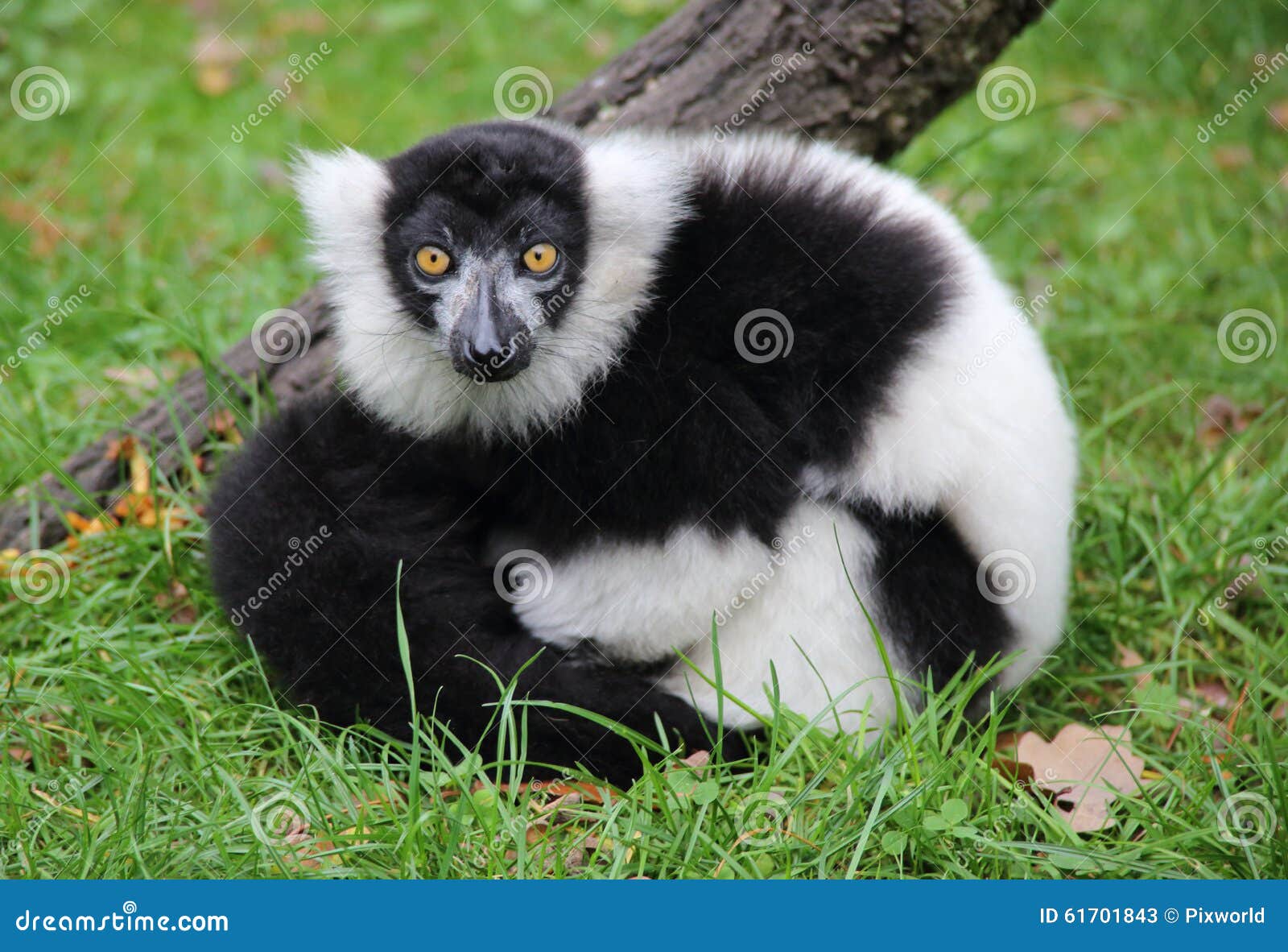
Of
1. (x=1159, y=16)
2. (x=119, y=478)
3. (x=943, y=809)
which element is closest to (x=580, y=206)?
(x=943, y=809)

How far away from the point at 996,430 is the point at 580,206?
141cm

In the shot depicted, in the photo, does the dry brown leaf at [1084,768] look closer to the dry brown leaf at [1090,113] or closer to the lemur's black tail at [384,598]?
the lemur's black tail at [384,598]

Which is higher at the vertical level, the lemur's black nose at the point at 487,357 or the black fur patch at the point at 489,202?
the black fur patch at the point at 489,202

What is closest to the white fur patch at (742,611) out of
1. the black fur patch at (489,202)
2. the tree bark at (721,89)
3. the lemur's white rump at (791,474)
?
the lemur's white rump at (791,474)

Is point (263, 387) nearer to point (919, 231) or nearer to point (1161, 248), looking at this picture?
point (919, 231)

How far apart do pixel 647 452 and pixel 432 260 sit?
0.83m

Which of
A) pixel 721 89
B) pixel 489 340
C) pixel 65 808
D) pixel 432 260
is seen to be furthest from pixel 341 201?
pixel 65 808

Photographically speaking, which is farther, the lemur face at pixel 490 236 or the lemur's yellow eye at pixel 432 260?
the lemur's yellow eye at pixel 432 260

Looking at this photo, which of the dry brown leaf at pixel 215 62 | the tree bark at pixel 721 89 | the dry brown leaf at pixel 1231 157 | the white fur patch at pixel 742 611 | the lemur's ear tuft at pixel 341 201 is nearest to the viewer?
the white fur patch at pixel 742 611

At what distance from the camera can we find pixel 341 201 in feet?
11.8

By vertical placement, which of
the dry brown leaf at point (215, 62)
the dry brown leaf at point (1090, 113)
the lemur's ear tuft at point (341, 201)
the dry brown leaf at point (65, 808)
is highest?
the dry brown leaf at point (1090, 113)

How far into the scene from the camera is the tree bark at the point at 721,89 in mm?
4391

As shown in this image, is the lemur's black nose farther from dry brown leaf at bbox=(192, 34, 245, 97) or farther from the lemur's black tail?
dry brown leaf at bbox=(192, 34, 245, 97)

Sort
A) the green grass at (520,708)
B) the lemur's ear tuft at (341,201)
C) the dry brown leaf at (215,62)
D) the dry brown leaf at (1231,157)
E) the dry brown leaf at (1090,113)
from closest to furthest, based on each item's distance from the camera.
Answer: the green grass at (520,708) → the lemur's ear tuft at (341,201) → the dry brown leaf at (1231,157) → the dry brown leaf at (1090,113) → the dry brown leaf at (215,62)
